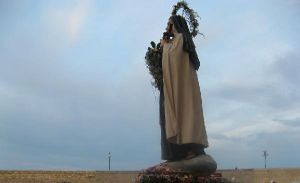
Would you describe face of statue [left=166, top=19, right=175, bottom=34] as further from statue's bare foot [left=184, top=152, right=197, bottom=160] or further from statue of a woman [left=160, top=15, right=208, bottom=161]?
statue's bare foot [left=184, top=152, right=197, bottom=160]

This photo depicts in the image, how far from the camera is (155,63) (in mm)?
10125

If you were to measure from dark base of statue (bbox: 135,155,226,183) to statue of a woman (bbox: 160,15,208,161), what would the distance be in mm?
239

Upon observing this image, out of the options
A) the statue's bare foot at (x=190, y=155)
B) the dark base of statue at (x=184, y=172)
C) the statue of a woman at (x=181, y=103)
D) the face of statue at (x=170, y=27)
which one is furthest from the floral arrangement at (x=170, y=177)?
the face of statue at (x=170, y=27)

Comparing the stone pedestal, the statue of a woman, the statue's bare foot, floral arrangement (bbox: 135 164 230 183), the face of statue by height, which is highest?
the face of statue

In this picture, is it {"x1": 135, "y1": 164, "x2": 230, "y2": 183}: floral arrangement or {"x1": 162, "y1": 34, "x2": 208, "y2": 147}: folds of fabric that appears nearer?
{"x1": 135, "y1": 164, "x2": 230, "y2": 183}: floral arrangement

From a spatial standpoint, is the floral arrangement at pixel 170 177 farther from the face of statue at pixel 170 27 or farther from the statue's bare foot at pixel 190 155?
the face of statue at pixel 170 27

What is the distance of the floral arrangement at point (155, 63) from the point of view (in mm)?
10023

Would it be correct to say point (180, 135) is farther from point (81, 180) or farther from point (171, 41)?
point (81, 180)

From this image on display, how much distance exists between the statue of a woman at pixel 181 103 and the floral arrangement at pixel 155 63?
512 millimetres

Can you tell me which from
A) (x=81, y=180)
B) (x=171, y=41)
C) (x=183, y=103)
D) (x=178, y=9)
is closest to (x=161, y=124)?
(x=183, y=103)

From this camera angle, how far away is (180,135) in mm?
9000

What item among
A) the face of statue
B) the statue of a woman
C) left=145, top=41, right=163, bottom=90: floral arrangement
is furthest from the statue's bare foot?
the face of statue

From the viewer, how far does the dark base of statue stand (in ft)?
27.6

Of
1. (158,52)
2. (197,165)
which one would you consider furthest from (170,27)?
(197,165)
